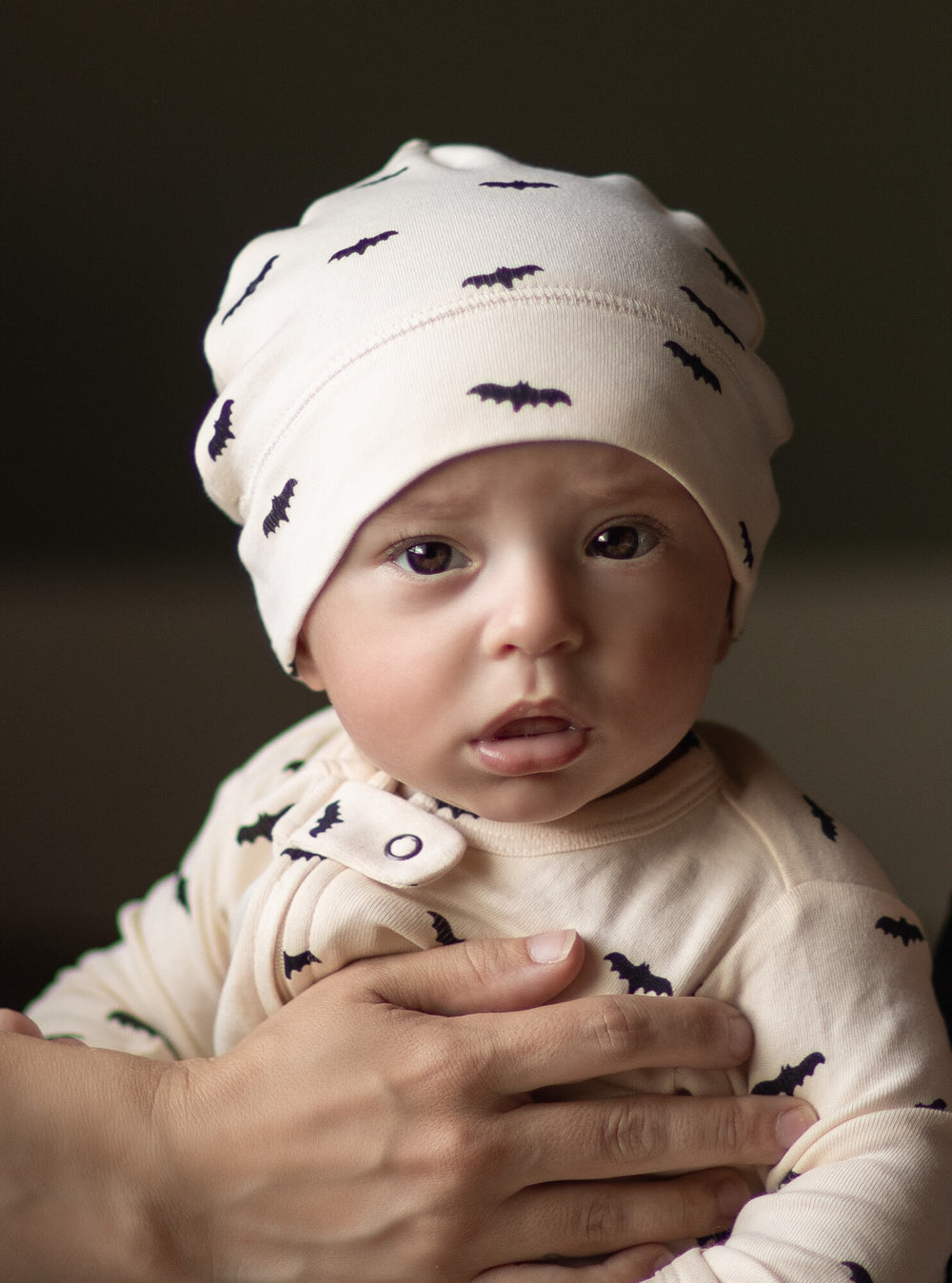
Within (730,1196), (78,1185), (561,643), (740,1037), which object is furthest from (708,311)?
(78,1185)

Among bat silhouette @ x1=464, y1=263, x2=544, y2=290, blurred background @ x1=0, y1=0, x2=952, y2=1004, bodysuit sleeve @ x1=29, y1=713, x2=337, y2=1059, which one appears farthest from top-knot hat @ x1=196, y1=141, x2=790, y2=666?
blurred background @ x1=0, y1=0, x2=952, y2=1004

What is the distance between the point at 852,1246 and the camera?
74 centimetres

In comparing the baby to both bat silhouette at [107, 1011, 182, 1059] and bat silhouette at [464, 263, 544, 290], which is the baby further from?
bat silhouette at [107, 1011, 182, 1059]

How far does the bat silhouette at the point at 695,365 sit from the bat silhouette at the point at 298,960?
0.45 metres

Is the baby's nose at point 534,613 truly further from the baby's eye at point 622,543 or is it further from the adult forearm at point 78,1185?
the adult forearm at point 78,1185

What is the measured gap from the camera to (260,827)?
39.5 inches

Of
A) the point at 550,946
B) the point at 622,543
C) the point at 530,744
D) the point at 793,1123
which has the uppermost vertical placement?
the point at 622,543

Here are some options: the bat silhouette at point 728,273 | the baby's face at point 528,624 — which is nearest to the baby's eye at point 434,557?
the baby's face at point 528,624

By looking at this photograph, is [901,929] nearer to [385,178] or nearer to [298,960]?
[298,960]

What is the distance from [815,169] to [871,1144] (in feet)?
4.51

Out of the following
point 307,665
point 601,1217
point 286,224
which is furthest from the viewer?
point 286,224

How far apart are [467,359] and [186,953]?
580mm

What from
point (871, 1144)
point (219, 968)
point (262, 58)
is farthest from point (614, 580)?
point (262, 58)

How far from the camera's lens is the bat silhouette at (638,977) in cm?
83
